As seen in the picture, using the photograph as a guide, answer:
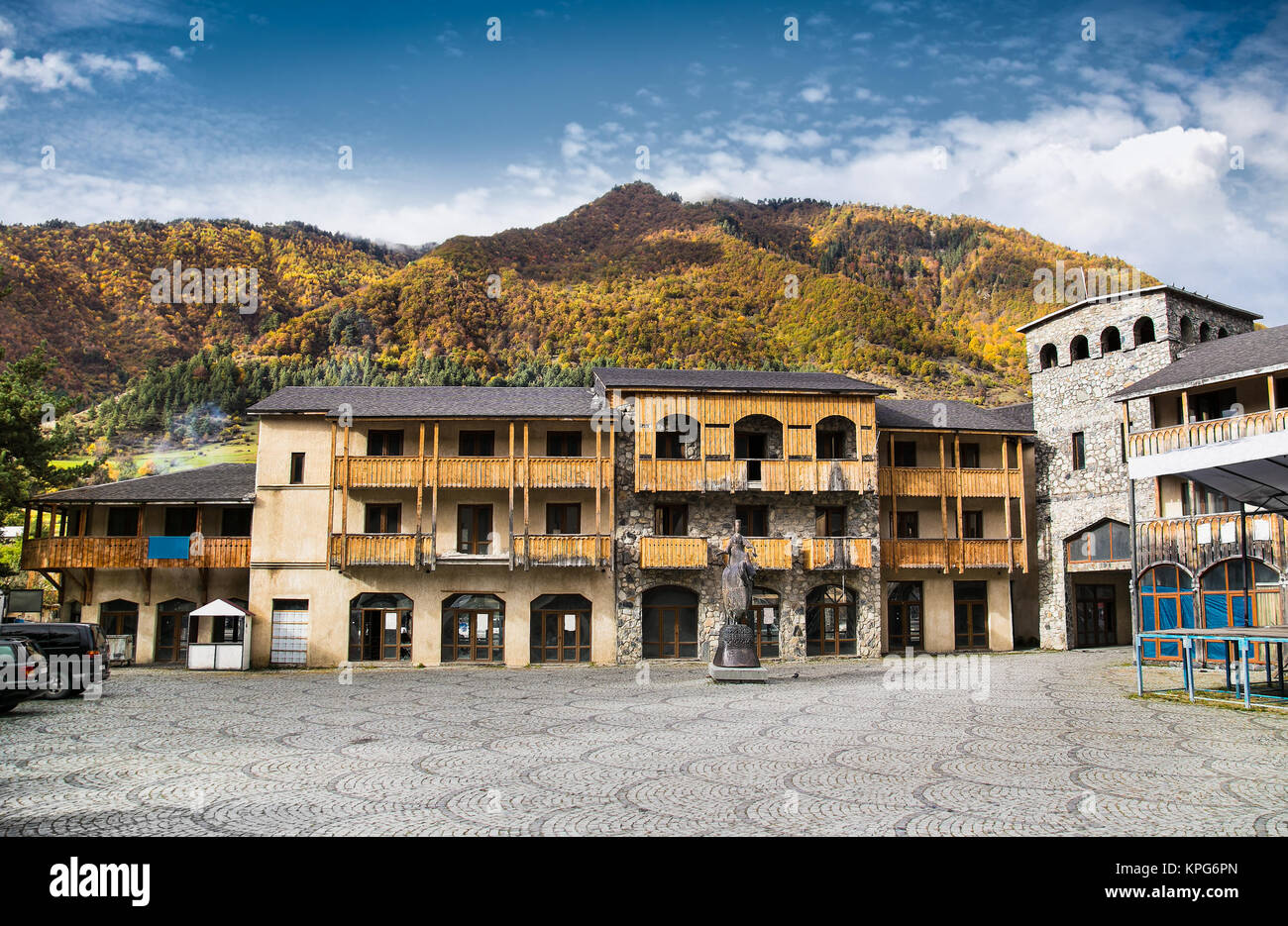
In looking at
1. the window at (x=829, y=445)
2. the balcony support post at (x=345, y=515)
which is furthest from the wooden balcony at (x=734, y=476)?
the balcony support post at (x=345, y=515)

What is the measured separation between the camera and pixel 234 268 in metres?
106

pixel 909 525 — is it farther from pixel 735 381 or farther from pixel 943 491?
pixel 735 381

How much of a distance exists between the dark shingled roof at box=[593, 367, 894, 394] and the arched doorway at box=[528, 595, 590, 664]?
8.00 m

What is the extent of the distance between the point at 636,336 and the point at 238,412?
40.6 meters

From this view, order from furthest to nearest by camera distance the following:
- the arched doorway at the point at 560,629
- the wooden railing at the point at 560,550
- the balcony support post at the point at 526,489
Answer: the arched doorway at the point at 560,629
the wooden railing at the point at 560,550
the balcony support post at the point at 526,489

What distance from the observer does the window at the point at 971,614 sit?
35.9 metres

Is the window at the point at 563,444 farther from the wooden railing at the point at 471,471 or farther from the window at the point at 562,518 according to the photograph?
the window at the point at 562,518

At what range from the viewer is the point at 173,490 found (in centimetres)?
3425

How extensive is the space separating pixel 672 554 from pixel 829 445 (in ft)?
26.3

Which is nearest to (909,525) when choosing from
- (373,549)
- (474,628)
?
(474,628)

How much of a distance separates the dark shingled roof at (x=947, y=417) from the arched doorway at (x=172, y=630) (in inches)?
1068

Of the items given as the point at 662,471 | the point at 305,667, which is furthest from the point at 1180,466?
the point at 305,667

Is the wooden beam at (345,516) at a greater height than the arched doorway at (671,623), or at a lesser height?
greater
